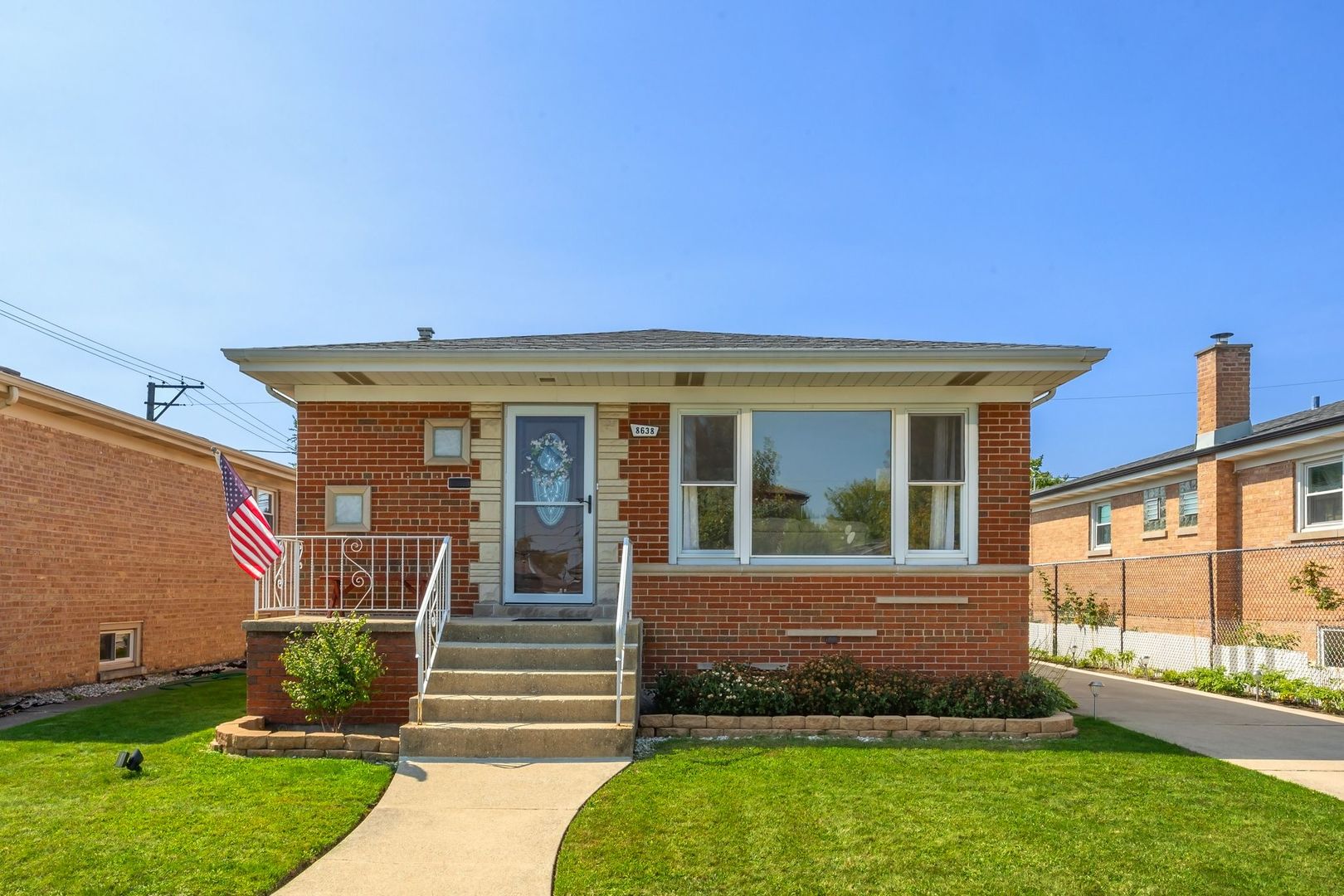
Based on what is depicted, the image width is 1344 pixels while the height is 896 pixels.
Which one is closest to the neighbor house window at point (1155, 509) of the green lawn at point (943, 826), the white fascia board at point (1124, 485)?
the white fascia board at point (1124, 485)

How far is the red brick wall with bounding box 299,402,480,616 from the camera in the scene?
873 centimetres

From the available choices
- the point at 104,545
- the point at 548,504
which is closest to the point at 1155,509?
the point at 548,504

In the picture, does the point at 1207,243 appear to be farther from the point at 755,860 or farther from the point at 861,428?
the point at 755,860

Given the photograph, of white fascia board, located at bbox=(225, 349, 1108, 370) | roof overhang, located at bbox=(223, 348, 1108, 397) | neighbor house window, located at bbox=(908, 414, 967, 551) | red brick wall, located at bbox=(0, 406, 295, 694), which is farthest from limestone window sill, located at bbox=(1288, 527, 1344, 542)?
red brick wall, located at bbox=(0, 406, 295, 694)

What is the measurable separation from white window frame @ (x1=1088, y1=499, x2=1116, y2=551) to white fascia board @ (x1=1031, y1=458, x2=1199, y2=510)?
13 cm

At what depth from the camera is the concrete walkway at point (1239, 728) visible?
6.87 meters

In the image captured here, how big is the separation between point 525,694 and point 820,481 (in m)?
3.38

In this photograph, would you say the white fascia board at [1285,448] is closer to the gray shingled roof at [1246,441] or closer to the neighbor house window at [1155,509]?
the gray shingled roof at [1246,441]

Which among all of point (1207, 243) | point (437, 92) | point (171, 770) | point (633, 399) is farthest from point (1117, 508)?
point (171, 770)

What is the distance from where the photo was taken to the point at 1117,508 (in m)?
18.3

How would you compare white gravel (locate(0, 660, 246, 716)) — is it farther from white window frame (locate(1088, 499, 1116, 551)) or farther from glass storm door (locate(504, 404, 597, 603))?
white window frame (locate(1088, 499, 1116, 551))

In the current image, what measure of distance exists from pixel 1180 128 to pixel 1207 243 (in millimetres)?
9751

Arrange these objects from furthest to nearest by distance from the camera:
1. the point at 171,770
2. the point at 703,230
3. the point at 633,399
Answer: the point at 703,230, the point at 633,399, the point at 171,770

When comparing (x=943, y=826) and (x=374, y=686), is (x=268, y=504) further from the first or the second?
(x=943, y=826)
